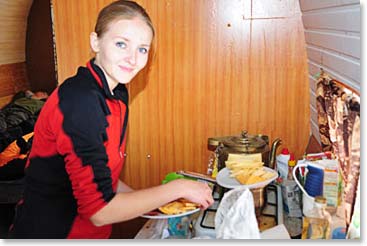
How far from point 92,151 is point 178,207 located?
27cm

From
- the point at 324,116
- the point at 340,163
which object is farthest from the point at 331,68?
the point at 340,163

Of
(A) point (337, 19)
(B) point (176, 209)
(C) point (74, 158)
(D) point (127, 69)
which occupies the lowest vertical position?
(B) point (176, 209)

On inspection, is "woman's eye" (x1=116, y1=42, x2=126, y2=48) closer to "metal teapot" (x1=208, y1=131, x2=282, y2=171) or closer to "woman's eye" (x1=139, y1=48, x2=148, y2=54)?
"woman's eye" (x1=139, y1=48, x2=148, y2=54)

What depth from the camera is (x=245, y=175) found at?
3.44ft

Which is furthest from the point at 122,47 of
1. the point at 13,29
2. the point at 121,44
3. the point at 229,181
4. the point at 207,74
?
the point at 13,29

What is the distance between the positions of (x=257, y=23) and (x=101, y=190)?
987 millimetres

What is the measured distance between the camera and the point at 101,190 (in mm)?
771

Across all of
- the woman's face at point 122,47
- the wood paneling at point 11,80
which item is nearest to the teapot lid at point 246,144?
the woman's face at point 122,47

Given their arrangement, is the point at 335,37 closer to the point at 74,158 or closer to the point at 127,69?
the point at 127,69

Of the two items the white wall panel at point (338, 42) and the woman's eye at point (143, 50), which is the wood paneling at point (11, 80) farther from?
the white wall panel at point (338, 42)

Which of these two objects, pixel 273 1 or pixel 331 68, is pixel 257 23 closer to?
pixel 273 1

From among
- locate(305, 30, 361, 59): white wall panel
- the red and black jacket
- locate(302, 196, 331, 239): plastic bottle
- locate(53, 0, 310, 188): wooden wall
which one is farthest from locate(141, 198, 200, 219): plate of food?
locate(53, 0, 310, 188): wooden wall

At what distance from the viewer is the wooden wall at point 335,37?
2.69 feet

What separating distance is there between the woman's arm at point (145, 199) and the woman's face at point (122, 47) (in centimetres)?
25
